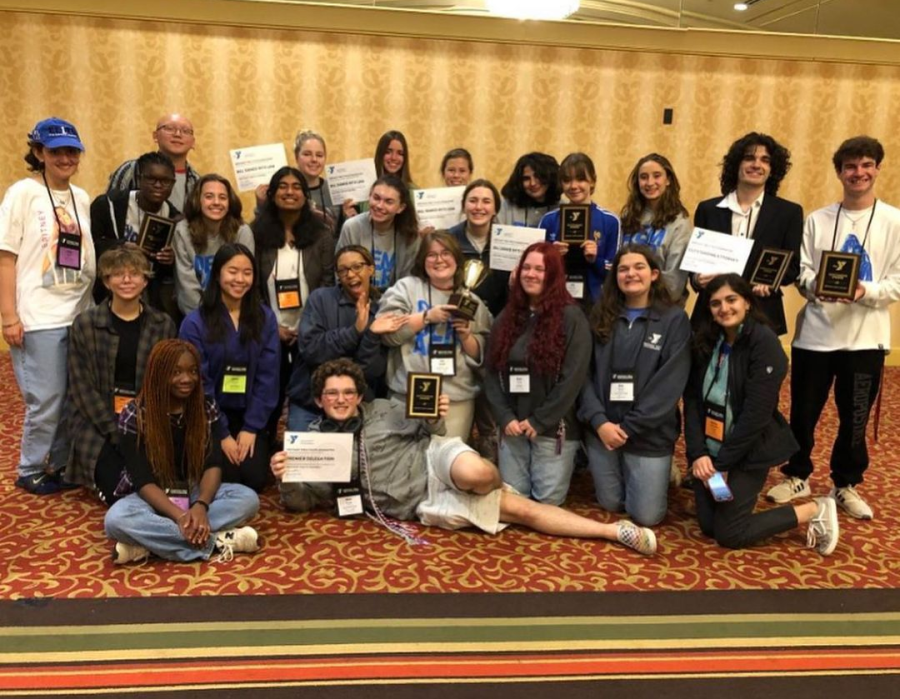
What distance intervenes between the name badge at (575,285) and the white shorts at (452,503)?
1.11 metres

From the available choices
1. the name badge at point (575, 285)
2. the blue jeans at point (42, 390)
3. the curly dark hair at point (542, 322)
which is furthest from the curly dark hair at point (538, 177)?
the blue jeans at point (42, 390)

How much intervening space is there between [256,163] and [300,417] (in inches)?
67.1

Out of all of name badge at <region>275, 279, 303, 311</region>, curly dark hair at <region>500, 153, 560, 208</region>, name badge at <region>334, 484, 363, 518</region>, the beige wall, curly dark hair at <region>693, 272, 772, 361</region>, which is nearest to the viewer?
curly dark hair at <region>693, 272, 772, 361</region>

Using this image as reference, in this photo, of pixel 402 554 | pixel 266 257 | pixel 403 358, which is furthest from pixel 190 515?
pixel 266 257

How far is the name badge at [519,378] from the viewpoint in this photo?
3307 mm

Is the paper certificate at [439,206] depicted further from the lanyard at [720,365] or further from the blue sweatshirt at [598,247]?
the lanyard at [720,365]

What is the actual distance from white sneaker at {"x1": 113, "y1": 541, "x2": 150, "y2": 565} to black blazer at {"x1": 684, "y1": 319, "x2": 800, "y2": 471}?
7.92 feet

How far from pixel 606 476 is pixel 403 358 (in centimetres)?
114

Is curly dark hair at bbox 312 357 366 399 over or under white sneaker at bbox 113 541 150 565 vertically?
over

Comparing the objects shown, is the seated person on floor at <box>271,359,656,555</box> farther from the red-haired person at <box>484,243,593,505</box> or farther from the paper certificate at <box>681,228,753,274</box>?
the paper certificate at <box>681,228,753,274</box>

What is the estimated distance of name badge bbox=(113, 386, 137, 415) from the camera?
3264 mm

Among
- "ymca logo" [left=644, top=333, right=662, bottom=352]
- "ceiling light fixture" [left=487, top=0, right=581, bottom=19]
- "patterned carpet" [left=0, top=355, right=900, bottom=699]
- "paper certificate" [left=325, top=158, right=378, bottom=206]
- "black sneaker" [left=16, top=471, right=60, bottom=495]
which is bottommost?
"patterned carpet" [left=0, top=355, right=900, bottom=699]

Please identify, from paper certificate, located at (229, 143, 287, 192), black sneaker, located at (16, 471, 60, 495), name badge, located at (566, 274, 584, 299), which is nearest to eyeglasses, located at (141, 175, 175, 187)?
paper certificate, located at (229, 143, 287, 192)

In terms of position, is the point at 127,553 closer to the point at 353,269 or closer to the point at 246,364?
the point at 246,364
